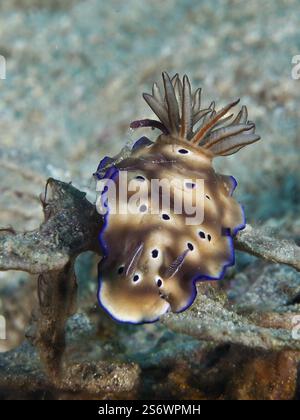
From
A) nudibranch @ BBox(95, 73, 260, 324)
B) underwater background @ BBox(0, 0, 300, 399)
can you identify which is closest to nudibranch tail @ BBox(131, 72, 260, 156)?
nudibranch @ BBox(95, 73, 260, 324)

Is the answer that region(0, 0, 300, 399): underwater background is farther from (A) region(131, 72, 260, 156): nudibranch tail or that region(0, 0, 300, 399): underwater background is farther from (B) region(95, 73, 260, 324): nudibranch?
(A) region(131, 72, 260, 156): nudibranch tail

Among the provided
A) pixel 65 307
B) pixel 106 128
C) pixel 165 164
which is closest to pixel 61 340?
pixel 65 307

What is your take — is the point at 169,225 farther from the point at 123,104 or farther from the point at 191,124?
the point at 123,104

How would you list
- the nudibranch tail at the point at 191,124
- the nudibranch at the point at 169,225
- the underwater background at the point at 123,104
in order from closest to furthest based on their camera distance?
1. the nudibranch at the point at 169,225
2. the nudibranch tail at the point at 191,124
3. the underwater background at the point at 123,104

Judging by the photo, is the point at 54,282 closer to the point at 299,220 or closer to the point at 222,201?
the point at 222,201

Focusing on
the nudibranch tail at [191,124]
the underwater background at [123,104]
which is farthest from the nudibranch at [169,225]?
the underwater background at [123,104]

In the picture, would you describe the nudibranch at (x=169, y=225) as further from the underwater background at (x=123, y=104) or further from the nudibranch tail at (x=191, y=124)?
the underwater background at (x=123, y=104)
